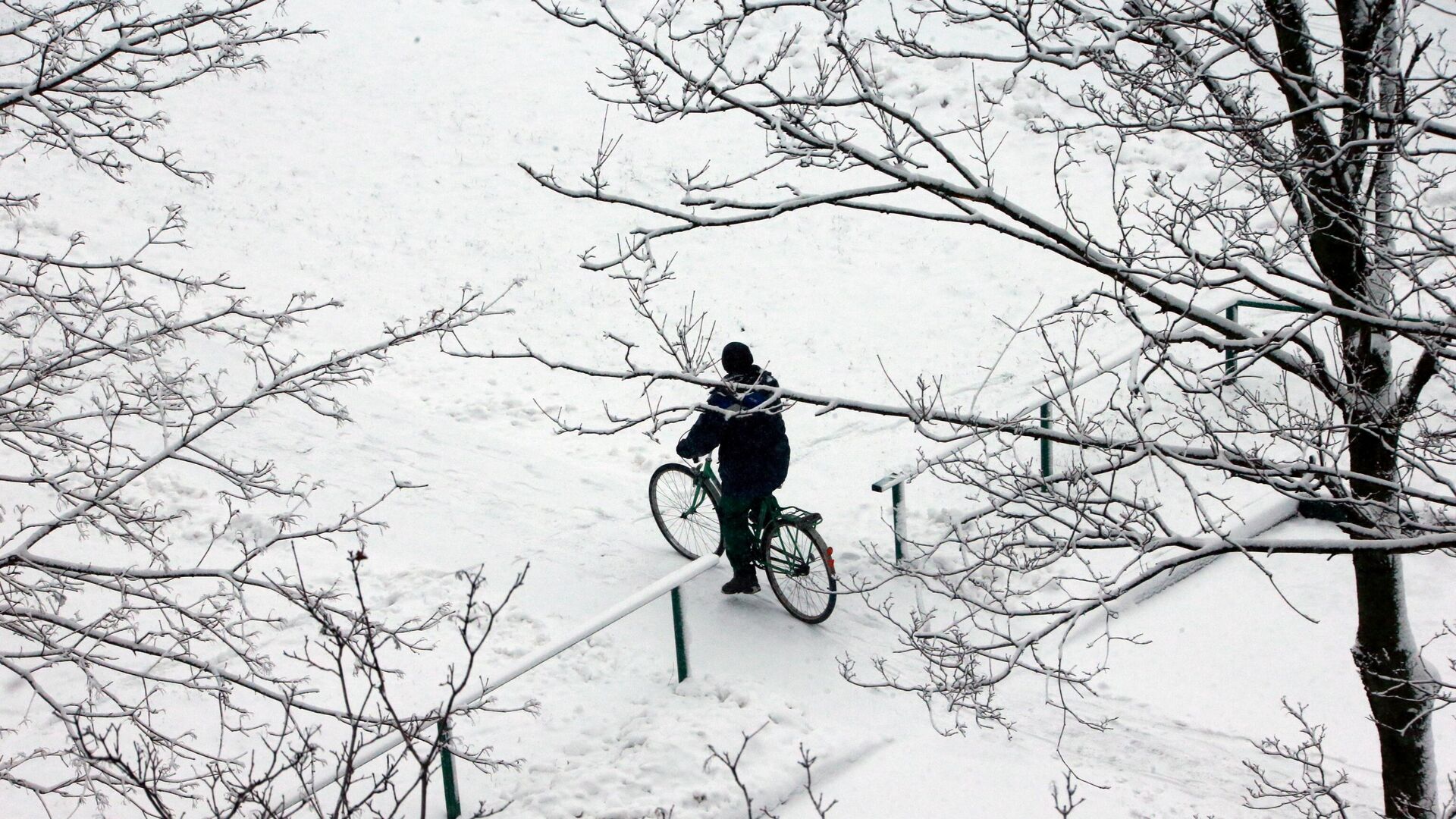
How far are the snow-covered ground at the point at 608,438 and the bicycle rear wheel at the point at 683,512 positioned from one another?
17 cm

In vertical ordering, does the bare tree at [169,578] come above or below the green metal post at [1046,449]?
below

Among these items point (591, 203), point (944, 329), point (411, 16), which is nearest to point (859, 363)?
point (944, 329)

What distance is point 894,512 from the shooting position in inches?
307

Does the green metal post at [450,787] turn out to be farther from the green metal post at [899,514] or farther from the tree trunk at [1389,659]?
the tree trunk at [1389,659]

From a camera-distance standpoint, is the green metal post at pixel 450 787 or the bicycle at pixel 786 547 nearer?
the green metal post at pixel 450 787

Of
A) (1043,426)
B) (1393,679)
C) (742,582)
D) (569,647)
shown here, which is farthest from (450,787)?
(1043,426)

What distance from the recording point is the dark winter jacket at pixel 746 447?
23.9ft

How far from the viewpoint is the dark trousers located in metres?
7.45

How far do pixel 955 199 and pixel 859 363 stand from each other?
24.4 ft

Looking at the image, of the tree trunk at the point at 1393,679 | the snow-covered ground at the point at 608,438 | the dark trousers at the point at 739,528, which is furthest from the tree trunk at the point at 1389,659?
the dark trousers at the point at 739,528

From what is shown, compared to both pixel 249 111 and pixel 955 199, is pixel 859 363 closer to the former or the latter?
pixel 955 199

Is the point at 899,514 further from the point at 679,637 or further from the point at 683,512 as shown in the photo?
the point at 679,637

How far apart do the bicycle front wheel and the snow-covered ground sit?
159 mm

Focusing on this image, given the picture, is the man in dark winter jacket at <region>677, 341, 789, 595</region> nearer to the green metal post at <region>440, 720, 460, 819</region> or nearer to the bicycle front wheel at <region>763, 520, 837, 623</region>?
the bicycle front wheel at <region>763, 520, 837, 623</region>
